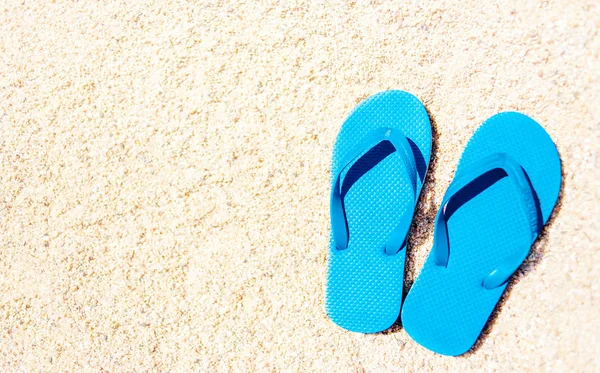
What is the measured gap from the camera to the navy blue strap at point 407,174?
1.02 metres

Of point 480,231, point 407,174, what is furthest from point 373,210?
point 480,231

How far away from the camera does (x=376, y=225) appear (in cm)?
111

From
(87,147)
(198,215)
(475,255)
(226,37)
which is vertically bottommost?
(475,255)

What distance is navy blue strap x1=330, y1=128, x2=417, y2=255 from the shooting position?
102 centimetres

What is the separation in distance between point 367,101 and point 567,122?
17.0 inches

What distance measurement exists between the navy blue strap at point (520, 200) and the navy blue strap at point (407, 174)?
0.07 metres

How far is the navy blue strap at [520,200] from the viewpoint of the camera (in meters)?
0.98

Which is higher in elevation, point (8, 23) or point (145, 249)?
point (8, 23)

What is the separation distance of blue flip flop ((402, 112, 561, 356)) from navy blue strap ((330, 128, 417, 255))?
0.24ft

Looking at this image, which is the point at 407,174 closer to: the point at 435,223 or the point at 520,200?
the point at 435,223

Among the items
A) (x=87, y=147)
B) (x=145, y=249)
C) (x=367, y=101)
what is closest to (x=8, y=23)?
(x=87, y=147)

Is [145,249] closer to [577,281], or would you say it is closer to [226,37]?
[226,37]

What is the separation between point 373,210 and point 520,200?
306 mm

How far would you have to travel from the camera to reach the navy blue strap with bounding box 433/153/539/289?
980 millimetres
